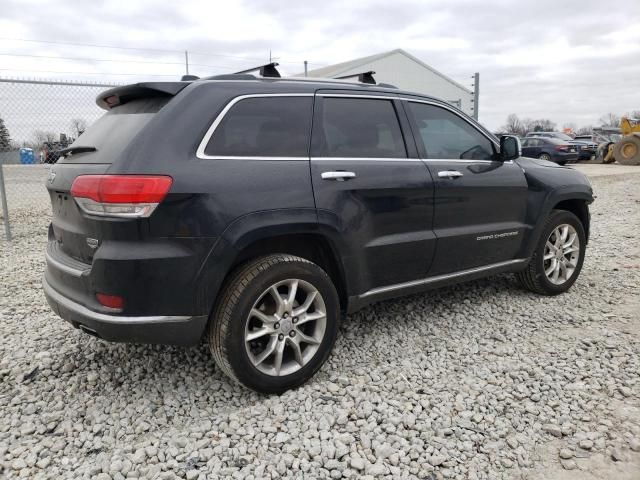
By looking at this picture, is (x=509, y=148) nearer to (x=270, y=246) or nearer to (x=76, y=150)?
(x=270, y=246)

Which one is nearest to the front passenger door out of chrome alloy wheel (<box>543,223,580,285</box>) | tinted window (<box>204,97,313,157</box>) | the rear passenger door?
the rear passenger door

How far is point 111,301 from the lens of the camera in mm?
2623

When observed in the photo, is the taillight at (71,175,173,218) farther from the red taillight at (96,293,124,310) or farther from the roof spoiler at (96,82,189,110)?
the roof spoiler at (96,82,189,110)

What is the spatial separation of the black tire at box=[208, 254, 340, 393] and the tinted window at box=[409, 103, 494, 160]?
4.62 ft

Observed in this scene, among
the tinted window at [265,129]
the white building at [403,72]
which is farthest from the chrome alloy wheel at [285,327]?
the white building at [403,72]

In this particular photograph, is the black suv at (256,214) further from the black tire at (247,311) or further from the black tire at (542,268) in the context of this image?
the black tire at (542,268)

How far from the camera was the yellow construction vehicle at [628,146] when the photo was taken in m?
22.7

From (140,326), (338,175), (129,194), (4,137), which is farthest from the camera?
(4,137)

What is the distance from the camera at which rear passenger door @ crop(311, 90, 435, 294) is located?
3158mm

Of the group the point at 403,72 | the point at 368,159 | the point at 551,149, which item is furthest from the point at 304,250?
the point at 403,72

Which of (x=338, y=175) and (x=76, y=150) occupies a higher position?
(x=76, y=150)

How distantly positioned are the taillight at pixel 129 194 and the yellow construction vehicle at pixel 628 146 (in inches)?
982

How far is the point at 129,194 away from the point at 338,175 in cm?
122

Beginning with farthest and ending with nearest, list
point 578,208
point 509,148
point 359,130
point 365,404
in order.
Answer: point 578,208 → point 509,148 → point 359,130 → point 365,404
